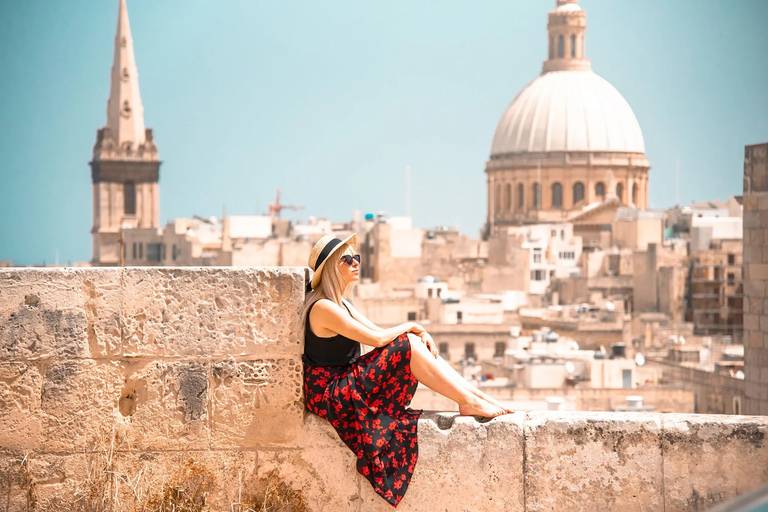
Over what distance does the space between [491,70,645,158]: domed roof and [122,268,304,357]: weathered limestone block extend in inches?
2420

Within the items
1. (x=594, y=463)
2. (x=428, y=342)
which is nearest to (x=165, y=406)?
(x=428, y=342)

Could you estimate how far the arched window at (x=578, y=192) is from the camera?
2542 inches

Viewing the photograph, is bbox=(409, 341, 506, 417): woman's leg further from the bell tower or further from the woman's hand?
the bell tower

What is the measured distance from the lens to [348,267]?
449cm

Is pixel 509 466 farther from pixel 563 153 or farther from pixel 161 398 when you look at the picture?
pixel 563 153

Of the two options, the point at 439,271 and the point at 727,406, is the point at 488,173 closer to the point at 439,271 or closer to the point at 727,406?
the point at 439,271

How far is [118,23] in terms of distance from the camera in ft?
204

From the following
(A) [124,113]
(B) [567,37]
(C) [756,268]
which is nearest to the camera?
(C) [756,268]

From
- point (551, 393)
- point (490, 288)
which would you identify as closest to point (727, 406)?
point (551, 393)

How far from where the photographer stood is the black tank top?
4395 mm

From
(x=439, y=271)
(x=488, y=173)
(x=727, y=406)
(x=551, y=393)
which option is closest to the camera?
(x=727, y=406)

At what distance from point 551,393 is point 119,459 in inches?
854

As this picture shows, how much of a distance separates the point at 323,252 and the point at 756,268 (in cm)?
491

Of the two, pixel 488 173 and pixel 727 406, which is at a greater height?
pixel 488 173
